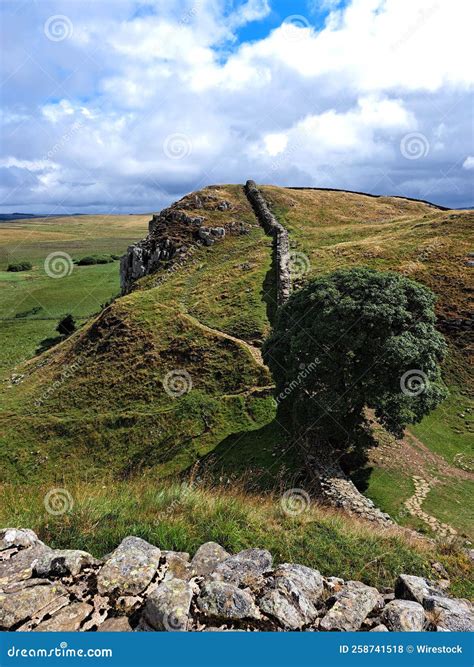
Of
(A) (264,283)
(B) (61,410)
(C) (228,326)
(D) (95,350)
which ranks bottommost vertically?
(B) (61,410)

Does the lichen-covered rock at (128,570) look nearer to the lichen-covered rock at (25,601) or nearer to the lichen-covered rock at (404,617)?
the lichen-covered rock at (25,601)

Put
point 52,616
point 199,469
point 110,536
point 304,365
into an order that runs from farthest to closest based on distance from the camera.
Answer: point 199,469
point 304,365
point 110,536
point 52,616

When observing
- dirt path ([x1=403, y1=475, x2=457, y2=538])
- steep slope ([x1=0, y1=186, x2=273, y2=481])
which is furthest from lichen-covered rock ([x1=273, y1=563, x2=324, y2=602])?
steep slope ([x1=0, y1=186, x2=273, y2=481])

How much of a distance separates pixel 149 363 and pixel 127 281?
34.0 m

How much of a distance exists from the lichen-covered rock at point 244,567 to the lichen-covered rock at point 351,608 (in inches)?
52.3

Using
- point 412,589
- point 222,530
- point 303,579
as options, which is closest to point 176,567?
point 222,530

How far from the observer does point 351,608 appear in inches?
261

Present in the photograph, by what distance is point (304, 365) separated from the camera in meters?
22.7

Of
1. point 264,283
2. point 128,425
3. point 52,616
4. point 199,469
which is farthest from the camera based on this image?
point 264,283

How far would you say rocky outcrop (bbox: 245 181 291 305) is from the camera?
4514cm

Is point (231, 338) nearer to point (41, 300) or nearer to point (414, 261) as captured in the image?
point (414, 261)

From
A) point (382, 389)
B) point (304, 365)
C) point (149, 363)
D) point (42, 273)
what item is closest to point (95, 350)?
point (149, 363)

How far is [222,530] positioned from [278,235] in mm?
59518

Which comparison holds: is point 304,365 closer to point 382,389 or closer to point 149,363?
point 382,389
